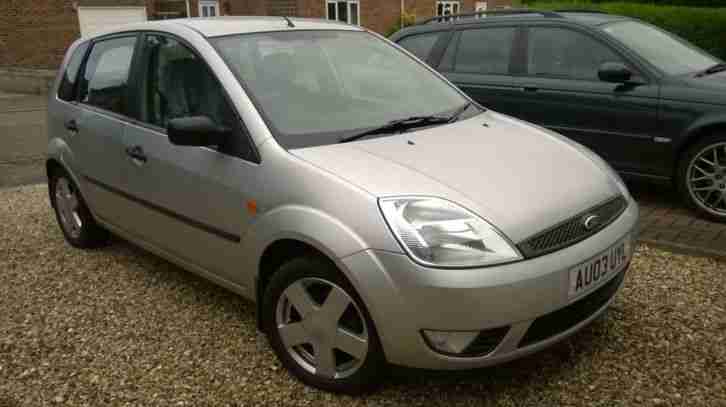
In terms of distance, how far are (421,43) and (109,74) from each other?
137 inches

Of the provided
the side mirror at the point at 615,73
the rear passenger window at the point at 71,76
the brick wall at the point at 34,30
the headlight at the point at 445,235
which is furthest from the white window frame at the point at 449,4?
the headlight at the point at 445,235

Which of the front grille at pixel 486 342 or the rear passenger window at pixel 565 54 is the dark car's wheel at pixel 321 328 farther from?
the rear passenger window at pixel 565 54

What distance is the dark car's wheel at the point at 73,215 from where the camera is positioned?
4.75 m

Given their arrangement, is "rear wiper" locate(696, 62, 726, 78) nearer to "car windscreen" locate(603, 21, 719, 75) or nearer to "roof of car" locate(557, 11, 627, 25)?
"car windscreen" locate(603, 21, 719, 75)

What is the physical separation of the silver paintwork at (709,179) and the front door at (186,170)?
3.79 metres

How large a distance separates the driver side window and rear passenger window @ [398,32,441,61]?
3.44m

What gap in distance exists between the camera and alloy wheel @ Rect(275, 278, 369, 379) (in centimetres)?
273

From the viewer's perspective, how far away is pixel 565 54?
19.0 ft

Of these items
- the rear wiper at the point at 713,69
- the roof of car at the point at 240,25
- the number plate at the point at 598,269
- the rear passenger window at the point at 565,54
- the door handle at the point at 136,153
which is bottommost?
the number plate at the point at 598,269

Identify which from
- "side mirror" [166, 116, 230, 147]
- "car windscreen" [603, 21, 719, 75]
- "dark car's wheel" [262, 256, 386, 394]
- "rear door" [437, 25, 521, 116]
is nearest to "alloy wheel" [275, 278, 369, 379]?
"dark car's wheel" [262, 256, 386, 394]

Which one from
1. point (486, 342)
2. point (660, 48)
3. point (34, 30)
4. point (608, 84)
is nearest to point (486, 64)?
point (608, 84)

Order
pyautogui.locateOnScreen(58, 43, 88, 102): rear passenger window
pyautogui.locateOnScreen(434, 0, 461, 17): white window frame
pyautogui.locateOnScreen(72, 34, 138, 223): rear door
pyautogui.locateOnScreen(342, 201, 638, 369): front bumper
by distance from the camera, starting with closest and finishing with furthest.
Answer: pyautogui.locateOnScreen(342, 201, 638, 369): front bumper
pyautogui.locateOnScreen(72, 34, 138, 223): rear door
pyautogui.locateOnScreen(58, 43, 88, 102): rear passenger window
pyautogui.locateOnScreen(434, 0, 461, 17): white window frame

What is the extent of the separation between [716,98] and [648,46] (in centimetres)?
87

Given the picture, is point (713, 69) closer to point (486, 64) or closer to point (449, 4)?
point (486, 64)
